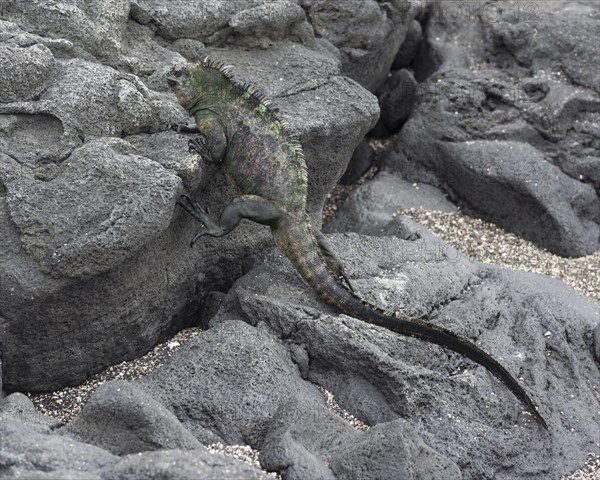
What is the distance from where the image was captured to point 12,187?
362 cm

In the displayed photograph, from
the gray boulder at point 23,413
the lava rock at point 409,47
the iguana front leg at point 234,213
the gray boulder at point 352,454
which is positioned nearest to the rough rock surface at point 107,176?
the iguana front leg at point 234,213

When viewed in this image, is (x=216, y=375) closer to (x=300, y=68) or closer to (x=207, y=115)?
(x=207, y=115)

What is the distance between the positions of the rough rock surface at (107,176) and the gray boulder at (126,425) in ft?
2.16

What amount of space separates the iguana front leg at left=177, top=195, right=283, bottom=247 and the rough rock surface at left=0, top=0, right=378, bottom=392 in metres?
0.11

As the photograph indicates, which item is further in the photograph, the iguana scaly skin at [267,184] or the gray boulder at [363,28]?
the gray boulder at [363,28]

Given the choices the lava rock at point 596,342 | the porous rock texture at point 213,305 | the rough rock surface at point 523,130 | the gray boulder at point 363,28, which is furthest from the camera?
the rough rock surface at point 523,130

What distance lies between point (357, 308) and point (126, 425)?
1365 mm

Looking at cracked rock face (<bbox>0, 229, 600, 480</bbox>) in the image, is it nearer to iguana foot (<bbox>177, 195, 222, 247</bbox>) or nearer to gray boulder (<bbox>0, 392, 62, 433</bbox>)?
gray boulder (<bbox>0, 392, 62, 433</bbox>)

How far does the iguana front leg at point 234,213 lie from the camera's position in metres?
4.15

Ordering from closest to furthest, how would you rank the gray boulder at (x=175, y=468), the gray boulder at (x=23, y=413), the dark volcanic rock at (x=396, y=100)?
the gray boulder at (x=175, y=468)
the gray boulder at (x=23, y=413)
the dark volcanic rock at (x=396, y=100)

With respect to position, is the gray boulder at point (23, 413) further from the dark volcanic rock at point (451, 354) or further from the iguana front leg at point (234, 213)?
the iguana front leg at point (234, 213)

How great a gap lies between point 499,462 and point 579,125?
3.18m

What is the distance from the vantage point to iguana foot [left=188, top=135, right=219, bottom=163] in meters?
4.11

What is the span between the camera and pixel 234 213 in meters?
4.18
